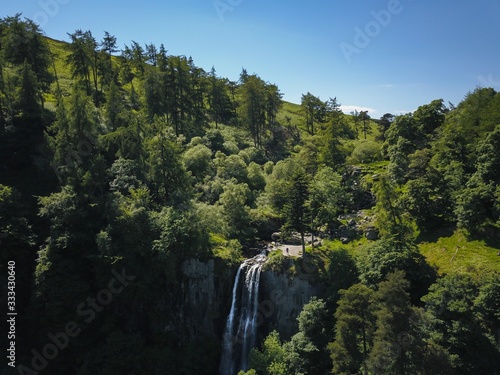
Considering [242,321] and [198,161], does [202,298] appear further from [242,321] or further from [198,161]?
[198,161]

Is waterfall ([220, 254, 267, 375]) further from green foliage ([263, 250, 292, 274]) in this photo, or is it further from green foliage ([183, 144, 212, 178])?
green foliage ([183, 144, 212, 178])

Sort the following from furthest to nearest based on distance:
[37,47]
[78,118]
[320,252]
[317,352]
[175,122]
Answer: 1. [175,122]
2. [37,47]
3. [78,118]
4. [320,252]
5. [317,352]

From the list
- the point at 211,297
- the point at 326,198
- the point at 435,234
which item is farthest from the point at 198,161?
the point at 435,234

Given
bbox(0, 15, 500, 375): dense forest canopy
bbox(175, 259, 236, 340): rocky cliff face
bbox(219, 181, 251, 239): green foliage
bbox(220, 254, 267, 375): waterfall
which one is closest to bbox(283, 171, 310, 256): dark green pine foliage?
bbox(0, 15, 500, 375): dense forest canopy

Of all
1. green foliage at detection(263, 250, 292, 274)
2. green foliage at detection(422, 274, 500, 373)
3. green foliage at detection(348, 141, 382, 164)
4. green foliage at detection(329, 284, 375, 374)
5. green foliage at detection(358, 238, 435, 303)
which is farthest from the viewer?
green foliage at detection(348, 141, 382, 164)

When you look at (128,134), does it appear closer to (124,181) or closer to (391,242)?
(124,181)

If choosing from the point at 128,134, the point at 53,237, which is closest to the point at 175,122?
the point at 128,134
